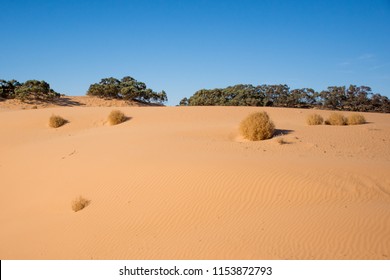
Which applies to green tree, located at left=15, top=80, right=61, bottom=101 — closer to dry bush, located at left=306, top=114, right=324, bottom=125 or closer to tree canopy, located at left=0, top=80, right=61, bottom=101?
tree canopy, located at left=0, top=80, right=61, bottom=101

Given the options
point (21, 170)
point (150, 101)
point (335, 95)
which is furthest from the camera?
point (150, 101)

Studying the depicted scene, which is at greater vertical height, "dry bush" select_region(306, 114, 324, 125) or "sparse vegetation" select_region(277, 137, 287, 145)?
"dry bush" select_region(306, 114, 324, 125)

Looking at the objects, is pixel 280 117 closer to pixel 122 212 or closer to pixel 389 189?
pixel 389 189

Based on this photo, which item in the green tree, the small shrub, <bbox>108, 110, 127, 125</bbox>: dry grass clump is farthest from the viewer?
the green tree

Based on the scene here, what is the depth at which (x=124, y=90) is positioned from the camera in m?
41.1

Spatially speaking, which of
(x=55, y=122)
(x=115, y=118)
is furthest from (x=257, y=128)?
(x=55, y=122)

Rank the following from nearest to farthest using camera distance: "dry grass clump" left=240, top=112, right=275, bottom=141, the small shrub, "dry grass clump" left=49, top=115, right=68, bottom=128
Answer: the small shrub
"dry grass clump" left=240, top=112, right=275, bottom=141
"dry grass clump" left=49, top=115, right=68, bottom=128

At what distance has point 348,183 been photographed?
22.5 feet

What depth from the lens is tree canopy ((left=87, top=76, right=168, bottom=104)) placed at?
4184cm

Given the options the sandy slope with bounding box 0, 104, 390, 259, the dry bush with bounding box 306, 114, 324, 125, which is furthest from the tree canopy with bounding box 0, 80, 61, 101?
the dry bush with bounding box 306, 114, 324, 125

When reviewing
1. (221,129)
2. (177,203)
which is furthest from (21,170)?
(221,129)

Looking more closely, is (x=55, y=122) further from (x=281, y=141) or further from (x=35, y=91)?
(x=35, y=91)

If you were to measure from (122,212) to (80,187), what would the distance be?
2.20 metres

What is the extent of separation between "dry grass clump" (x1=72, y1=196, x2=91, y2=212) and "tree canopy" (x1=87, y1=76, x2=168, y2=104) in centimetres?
3491
